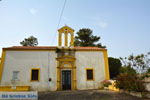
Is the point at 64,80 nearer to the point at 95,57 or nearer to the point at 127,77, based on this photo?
the point at 95,57

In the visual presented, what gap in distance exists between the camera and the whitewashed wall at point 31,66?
1471 centimetres

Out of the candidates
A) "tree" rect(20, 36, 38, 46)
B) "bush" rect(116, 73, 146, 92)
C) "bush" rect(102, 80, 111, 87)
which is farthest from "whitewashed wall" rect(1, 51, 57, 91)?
"tree" rect(20, 36, 38, 46)

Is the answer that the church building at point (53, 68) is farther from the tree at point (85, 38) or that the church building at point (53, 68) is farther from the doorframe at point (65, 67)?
the tree at point (85, 38)

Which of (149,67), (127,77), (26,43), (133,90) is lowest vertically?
(133,90)

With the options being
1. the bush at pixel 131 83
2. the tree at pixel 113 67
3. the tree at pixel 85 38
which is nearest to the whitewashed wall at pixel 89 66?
the bush at pixel 131 83

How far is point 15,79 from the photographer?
14641 millimetres

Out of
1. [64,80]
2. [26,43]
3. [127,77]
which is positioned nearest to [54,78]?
[64,80]

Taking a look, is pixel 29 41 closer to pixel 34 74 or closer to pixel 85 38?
pixel 85 38

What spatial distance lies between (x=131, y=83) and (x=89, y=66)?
20.9 ft

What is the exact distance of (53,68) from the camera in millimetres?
15438

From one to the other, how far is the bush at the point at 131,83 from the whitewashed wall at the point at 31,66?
7.46 metres

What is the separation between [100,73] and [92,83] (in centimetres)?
157

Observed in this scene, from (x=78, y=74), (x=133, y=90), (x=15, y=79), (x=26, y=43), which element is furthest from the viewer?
(x=26, y=43)

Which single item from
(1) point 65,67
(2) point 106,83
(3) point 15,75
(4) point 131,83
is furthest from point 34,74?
(4) point 131,83
